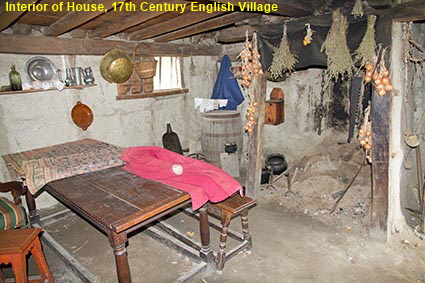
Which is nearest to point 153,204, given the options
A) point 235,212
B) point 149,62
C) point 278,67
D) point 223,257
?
point 235,212

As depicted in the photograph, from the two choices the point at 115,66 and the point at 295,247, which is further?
the point at 115,66

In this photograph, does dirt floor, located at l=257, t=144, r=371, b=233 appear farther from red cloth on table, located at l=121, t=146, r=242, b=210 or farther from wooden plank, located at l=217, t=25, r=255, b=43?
wooden plank, located at l=217, t=25, r=255, b=43

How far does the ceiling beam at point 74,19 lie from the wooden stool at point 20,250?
6.37 ft

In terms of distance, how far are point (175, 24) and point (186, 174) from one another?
208cm

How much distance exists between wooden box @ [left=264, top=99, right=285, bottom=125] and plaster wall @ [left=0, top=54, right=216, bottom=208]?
132 cm

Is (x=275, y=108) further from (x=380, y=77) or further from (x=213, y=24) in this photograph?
(x=380, y=77)

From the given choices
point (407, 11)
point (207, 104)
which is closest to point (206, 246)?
point (407, 11)

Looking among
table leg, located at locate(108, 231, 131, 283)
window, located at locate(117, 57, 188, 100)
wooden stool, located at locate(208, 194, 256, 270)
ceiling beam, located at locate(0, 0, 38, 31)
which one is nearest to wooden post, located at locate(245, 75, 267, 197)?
wooden stool, located at locate(208, 194, 256, 270)

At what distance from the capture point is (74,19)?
9.25 feet

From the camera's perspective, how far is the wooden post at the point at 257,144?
11.9 feet

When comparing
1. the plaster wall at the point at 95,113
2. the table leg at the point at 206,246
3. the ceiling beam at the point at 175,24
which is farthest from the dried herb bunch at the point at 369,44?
the plaster wall at the point at 95,113

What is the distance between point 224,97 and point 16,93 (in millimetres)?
3068

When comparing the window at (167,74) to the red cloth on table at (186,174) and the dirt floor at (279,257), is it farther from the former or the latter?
the dirt floor at (279,257)

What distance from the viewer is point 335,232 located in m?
3.09
